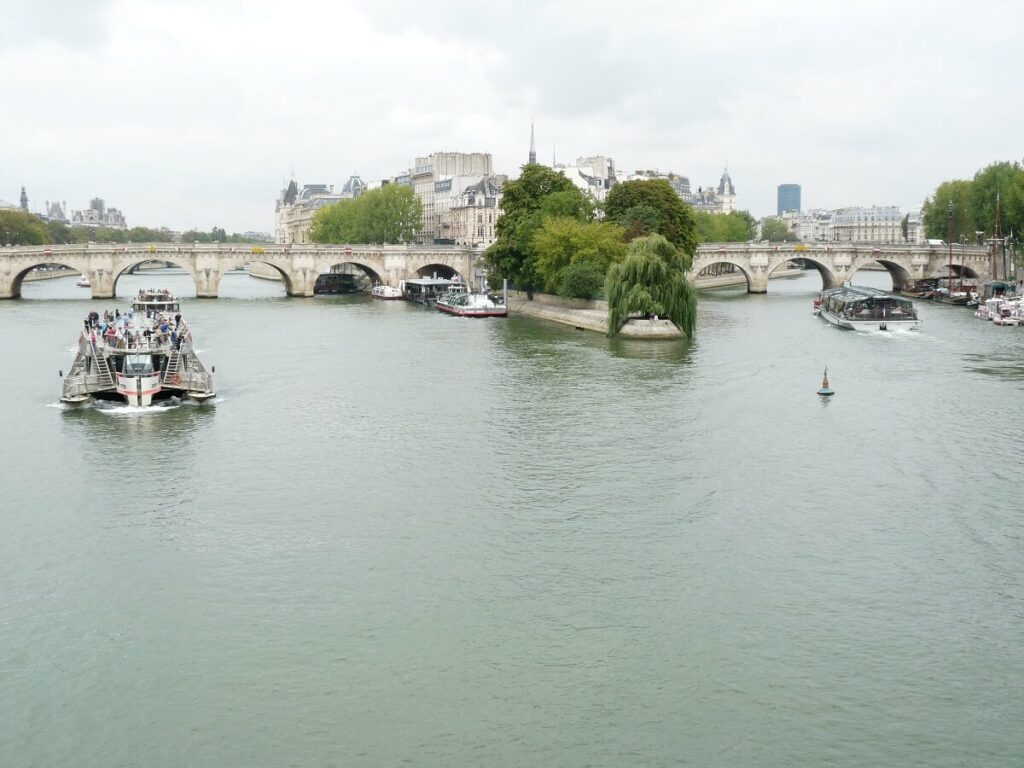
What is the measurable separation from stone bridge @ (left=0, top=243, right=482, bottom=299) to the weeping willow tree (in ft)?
128

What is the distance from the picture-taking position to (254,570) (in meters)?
18.8

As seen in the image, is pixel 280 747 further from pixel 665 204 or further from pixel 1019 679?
pixel 665 204

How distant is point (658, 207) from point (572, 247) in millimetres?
10619

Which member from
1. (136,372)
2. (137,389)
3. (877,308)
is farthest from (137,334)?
(877,308)

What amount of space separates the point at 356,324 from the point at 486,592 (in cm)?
4482

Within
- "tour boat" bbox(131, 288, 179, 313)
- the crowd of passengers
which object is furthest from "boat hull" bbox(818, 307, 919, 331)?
the crowd of passengers

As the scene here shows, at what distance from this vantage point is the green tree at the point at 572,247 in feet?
200

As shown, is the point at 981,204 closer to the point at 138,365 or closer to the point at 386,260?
the point at 386,260

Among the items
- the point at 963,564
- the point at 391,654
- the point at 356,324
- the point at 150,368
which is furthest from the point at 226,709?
the point at 356,324

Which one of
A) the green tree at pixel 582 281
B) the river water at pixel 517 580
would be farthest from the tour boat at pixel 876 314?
the river water at pixel 517 580

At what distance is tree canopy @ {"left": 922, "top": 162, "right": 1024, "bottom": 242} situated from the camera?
7594 cm

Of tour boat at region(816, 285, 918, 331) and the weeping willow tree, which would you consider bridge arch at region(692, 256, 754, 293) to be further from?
the weeping willow tree

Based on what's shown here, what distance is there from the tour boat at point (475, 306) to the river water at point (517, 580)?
102 feet

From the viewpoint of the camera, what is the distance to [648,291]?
5091 centimetres
